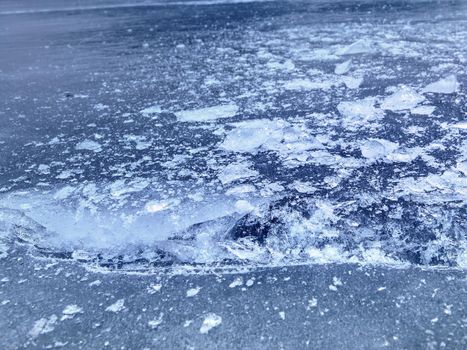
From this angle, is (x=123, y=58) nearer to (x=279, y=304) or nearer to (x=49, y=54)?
(x=49, y=54)

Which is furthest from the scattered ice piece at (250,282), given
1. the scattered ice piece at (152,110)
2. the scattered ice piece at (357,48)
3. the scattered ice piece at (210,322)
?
the scattered ice piece at (357,48)

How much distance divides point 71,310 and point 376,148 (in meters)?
1.17

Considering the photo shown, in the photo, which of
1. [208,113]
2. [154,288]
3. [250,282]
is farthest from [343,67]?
[154,288]

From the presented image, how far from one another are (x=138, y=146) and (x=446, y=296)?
47.5 inches

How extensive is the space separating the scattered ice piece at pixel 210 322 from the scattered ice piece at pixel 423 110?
129cm

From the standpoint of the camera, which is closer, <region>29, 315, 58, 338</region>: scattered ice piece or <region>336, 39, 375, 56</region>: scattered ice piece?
<region>29, 315, 58, 338</region>: scattered ice piece

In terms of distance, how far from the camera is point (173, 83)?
2.07 meters

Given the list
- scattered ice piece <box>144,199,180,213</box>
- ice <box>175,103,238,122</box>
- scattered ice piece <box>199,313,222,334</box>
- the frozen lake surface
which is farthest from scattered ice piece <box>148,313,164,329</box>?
ice <box>175,103,238,122</box>

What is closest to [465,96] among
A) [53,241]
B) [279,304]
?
[279,304]

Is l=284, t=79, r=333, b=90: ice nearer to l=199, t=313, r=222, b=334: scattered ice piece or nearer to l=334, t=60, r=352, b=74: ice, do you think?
l=334, t=60, r=352, b=74: ice

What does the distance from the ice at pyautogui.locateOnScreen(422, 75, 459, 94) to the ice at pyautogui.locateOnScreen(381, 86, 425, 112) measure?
0.27ft

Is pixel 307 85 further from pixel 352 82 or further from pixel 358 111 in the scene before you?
pixel 358 111

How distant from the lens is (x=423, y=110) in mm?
1607

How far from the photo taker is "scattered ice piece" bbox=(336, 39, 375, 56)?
2.31 metres
